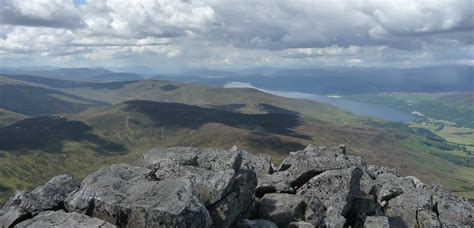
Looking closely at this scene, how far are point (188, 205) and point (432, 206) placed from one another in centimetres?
2749

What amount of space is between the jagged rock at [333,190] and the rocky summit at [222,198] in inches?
3.3

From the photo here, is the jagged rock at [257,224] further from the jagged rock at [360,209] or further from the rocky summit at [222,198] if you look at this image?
the jagged rock at [360,209]

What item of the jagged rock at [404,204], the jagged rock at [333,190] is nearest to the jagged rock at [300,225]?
the jagged rock at [333,190]

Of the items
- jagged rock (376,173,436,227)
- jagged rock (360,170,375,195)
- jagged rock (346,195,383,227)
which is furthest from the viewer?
jagged rock (360,170,375,195)

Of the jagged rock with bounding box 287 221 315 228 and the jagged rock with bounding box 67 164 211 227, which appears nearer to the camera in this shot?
the jagged rock with bounding box 67 164 211 227

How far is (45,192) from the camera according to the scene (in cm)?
3073

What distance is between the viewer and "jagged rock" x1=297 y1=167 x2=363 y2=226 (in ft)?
114

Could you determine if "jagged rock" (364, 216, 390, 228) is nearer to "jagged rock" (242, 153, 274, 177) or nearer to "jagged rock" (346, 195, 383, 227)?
"jagged rock" (346, 195, 383, 227)

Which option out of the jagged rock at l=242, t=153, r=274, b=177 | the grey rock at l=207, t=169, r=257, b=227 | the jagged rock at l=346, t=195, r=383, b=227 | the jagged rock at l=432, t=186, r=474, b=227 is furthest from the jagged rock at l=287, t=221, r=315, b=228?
the jagged rock at l=432, t=186, r=474, b=227

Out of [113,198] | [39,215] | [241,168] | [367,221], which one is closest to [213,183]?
[241,168]

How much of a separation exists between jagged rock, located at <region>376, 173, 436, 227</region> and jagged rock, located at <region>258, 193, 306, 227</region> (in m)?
10.5

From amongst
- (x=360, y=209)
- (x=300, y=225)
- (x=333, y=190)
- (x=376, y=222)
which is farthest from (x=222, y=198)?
(x=360, y=209)

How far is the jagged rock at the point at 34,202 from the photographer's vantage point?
2783cm

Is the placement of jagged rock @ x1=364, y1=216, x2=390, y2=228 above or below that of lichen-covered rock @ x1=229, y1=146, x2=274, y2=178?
below
